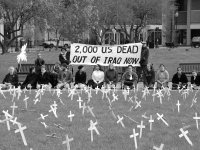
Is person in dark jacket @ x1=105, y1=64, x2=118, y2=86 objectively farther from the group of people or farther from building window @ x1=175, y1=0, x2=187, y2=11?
building window @ x1=175, y1=0, x2=187, y2=11

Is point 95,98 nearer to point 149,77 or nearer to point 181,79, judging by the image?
point 181,79

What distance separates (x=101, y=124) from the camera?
10391mm

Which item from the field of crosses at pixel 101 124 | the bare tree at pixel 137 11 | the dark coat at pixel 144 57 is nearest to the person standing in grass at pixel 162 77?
the dark coat at pixel 144 57

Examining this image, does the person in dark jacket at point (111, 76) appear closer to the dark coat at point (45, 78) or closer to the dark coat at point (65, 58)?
the dark coat at point (45, 78)

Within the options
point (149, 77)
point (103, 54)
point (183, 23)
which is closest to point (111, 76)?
point (149, 77)

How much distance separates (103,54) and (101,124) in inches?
458

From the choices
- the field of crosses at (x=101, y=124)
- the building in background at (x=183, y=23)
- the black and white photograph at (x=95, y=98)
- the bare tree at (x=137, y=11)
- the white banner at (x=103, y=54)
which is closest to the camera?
the field of crosses at (x=101, y=124)

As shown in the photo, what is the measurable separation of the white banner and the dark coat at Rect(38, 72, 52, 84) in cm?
353

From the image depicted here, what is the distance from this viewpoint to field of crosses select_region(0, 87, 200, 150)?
8500 mm

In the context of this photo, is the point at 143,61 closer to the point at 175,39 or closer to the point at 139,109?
the point at 139,109

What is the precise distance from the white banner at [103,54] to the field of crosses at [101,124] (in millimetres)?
6541

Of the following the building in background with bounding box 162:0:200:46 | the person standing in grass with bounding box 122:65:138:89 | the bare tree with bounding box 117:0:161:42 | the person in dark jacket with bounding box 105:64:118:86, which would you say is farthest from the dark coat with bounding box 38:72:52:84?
the building in background with bounding box 162:0:200:46

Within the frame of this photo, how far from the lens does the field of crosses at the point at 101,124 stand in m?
8.50

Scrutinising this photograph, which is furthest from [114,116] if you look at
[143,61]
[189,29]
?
[189,29]
